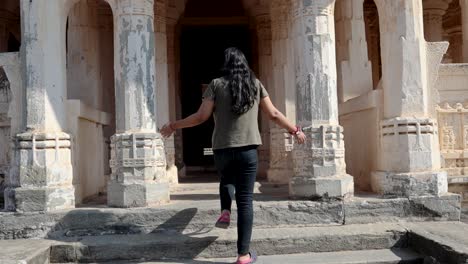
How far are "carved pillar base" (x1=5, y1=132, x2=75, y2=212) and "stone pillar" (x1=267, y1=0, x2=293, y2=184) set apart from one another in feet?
13.9

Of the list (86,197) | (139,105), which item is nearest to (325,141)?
(139,105)

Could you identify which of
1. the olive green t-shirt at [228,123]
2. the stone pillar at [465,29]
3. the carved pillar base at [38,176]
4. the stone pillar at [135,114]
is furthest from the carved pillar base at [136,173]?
the stone pillar at [465,29]

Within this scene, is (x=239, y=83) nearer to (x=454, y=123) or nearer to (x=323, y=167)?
(x=323, y=167)

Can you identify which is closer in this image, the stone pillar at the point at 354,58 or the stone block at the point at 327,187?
the stone block at the point at 327,187

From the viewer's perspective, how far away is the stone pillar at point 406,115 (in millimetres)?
5719

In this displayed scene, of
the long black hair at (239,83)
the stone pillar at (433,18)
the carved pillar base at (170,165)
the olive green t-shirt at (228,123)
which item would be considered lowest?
the carved pillar base at (170,165)

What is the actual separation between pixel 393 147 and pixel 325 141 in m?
0.85

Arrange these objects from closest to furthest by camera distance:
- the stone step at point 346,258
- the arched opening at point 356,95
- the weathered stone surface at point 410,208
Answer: the stone step at point 346,258 → the weathered stone surface at point 410,208 → the arched opening at point 356,95

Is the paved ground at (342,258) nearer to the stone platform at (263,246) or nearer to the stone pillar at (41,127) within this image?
the stone platform at (263,246)

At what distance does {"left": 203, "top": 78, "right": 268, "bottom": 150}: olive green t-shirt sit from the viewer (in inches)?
168

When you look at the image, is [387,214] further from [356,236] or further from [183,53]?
[183,53]

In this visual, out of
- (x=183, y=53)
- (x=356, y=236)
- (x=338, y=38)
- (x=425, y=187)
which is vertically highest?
(x=183, y=53)

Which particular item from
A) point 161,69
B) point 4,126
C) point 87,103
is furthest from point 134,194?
point 161,69

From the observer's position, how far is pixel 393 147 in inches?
231
